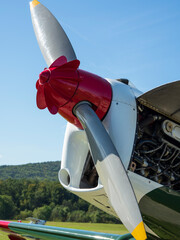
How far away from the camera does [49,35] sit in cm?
532

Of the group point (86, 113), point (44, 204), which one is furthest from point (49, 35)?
point (44, 204)

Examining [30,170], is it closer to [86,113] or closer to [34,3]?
[34,3]

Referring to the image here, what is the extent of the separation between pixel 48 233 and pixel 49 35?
14.3 feet

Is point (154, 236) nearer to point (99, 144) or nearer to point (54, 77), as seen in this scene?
point (99, 144)

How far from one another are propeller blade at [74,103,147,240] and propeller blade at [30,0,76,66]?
1267 millimetres

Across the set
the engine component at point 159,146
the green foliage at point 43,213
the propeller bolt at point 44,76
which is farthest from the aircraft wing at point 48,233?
the green foliage at point 43,213

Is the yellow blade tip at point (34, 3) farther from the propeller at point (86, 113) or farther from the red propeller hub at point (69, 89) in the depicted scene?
the red propeller hub at point (69, 89)

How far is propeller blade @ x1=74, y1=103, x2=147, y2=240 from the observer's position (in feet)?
11.6

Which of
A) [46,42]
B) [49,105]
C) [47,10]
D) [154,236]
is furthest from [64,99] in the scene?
[154,236]

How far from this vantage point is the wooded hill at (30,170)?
383 feet

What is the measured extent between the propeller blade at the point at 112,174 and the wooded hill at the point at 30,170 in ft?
367

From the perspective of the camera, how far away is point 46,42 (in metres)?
5.30

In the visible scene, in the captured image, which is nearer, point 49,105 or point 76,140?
point 49,105

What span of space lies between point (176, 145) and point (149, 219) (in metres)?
A: 1.24
